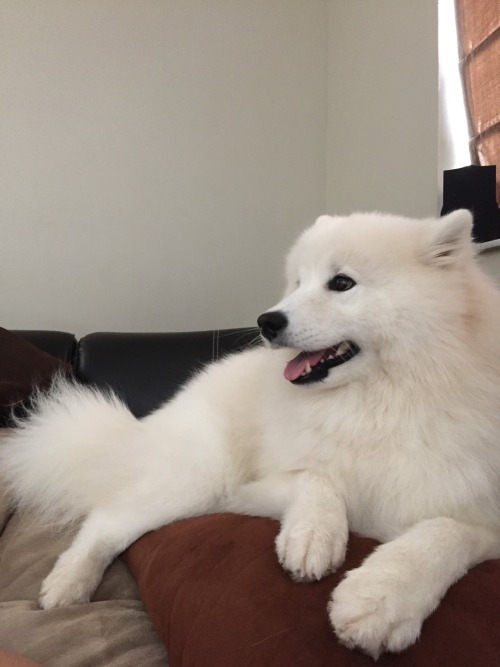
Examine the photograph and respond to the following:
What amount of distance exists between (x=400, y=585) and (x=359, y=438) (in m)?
0.40

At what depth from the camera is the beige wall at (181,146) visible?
2.91m

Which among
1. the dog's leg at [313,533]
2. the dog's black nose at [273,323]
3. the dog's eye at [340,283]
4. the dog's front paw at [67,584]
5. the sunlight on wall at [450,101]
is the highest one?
the sunlight on wall at [450,101]

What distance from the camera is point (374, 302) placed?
1.11 metres

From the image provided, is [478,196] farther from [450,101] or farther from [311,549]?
[311,549]

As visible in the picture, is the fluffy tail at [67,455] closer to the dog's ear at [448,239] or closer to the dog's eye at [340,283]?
the dog's eye at [340,283]

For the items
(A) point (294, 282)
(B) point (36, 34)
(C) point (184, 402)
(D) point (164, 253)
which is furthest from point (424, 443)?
(B) point (36, 34)

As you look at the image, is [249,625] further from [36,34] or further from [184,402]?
[36,34]

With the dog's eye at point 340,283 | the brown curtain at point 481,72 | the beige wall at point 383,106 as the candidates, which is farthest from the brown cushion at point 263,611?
the beige wall at point 383,106

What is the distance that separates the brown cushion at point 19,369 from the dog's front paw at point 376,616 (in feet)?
5.60

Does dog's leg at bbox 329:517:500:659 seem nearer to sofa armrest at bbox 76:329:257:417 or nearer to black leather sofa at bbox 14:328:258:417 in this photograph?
black leather sofa at bbox 14:328:258:417

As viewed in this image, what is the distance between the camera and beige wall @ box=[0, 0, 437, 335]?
291 centimetres

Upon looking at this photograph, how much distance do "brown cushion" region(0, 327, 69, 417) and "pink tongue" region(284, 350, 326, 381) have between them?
135cm

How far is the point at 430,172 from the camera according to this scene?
238cm

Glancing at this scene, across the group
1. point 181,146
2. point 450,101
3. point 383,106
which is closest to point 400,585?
point 450,101
